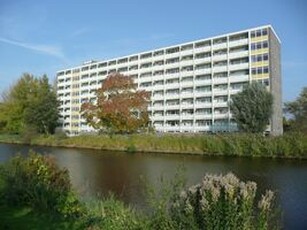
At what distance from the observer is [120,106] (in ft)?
218

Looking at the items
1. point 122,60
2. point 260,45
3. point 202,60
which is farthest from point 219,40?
point 122,60

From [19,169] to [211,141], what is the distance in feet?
137

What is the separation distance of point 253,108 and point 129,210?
161ft

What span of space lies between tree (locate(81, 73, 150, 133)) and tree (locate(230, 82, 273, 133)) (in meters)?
16.2

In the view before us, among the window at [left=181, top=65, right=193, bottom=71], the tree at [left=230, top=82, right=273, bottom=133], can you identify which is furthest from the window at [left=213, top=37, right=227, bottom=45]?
the tree at [left=230, top=82, right=273, bottom=133]

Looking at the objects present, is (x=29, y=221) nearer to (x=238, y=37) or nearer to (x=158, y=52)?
(x=238, y=37)

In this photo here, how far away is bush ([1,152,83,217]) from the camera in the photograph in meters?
13.0

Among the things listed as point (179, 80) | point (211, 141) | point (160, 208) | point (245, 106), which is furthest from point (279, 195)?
point (179, 80)

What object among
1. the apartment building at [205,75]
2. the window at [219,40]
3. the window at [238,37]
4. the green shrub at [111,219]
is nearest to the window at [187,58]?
the apartment building at [205,75]

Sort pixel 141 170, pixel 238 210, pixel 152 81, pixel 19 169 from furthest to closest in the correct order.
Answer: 1. pixel 152 81
2. pixel 141 170
3. pixel 19 169
4. pixel 238 210

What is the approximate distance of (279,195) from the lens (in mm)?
22906

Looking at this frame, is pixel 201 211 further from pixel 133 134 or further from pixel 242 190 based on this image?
pixel 133 134

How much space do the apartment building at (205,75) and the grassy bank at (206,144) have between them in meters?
18.5

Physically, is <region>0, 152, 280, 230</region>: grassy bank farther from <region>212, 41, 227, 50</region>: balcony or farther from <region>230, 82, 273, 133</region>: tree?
<region>212, 41, 227, 50</region>: balcony
